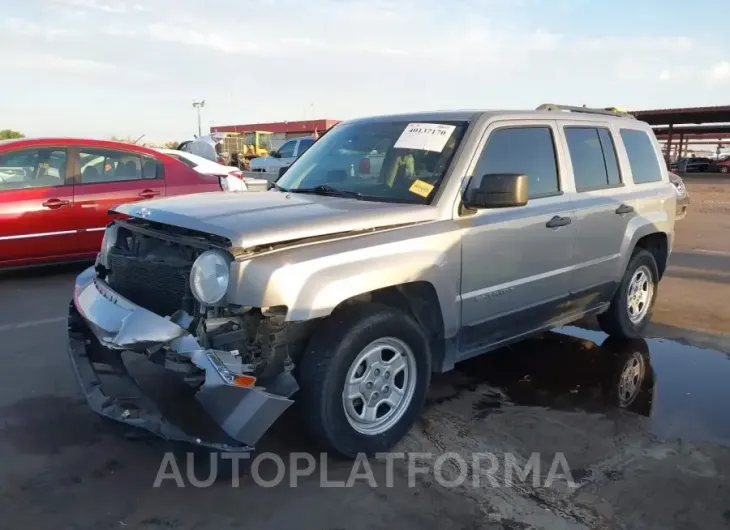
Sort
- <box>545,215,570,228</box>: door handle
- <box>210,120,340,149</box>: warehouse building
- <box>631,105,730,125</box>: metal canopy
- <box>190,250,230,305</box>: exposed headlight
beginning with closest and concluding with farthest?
1. <box>190,250,230,305</box>: exposed headlight
2. <box>545,215,570,228</box>: door handle
3. <box>631,105,730,125</box>: metal canopy
4. <box>210,120,340,149</box>: warehouse building

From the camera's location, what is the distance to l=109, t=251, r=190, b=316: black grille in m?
3.36

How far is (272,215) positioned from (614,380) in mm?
2917

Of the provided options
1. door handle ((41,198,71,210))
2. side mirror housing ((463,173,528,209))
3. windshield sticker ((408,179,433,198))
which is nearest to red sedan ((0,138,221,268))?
door handle ((41,198,71,210))

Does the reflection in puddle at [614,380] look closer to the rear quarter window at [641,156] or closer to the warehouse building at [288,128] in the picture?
the rear quarter window at [641,156]

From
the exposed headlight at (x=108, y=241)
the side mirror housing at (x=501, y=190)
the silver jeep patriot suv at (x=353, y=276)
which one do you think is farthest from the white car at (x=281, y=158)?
the side mirror housing at (x=501, y=190)

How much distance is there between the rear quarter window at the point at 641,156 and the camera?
5.42 meters

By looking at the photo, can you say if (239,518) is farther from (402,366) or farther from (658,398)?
(658,398)

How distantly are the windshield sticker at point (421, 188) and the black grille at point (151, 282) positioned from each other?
1.43 metres

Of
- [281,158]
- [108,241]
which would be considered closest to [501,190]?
[108,241]

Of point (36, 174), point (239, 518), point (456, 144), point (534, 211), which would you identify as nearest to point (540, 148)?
point (534, 211)

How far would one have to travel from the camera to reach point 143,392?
3.29 meters

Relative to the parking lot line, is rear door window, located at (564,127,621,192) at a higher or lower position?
higher

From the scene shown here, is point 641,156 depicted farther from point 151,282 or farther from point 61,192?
point 61,192

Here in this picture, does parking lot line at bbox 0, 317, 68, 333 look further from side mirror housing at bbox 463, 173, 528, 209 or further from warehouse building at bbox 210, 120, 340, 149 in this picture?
warehouse building at bbox 210, 120, 340, 149
